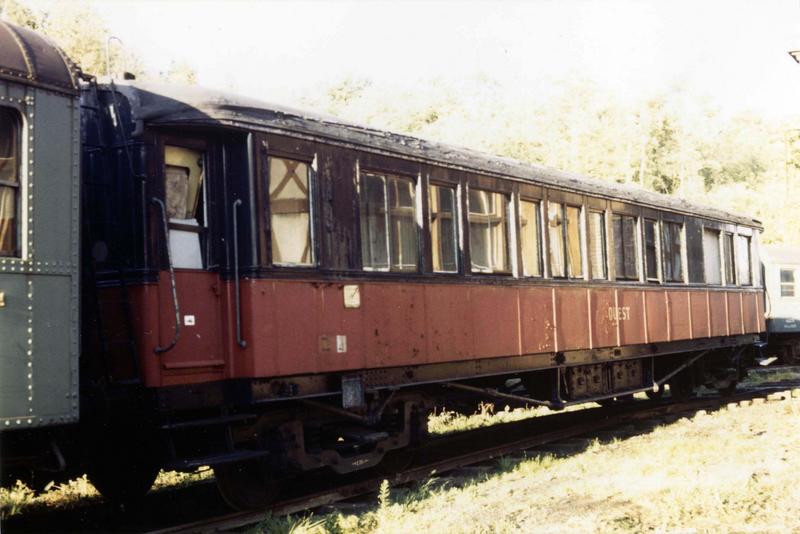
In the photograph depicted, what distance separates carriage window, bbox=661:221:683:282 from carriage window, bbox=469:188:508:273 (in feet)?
15.9

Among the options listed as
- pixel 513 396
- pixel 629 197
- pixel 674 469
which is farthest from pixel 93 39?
pixel 674 469

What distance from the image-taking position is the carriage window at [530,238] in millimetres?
11141

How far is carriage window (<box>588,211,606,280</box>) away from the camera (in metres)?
12.7

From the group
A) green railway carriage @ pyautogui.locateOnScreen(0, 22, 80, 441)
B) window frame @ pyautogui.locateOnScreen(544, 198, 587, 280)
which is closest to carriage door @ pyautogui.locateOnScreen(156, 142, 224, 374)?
green railway carriage @ pyautogui.locateOnScreen(0, 22, 80, 441)

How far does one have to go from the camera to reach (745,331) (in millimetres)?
17656

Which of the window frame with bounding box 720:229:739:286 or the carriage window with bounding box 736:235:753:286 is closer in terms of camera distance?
the window frame with bounding box 720:229:739:286

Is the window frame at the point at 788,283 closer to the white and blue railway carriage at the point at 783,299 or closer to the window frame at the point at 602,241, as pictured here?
the white and blue railway carriage at the point at 783,299

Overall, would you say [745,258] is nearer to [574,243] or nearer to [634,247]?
[634,247]

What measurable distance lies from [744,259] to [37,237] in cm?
1476

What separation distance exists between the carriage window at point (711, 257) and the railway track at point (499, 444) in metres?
2.19

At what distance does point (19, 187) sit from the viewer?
616 centimetres

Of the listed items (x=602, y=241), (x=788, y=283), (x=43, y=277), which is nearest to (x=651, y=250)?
(x=602, y=241)

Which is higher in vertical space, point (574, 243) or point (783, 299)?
point (574, 243)

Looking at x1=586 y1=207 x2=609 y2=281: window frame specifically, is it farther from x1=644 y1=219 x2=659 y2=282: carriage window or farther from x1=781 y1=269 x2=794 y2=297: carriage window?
x1=781 y1=269 x2=794 y2=297: carriage window
